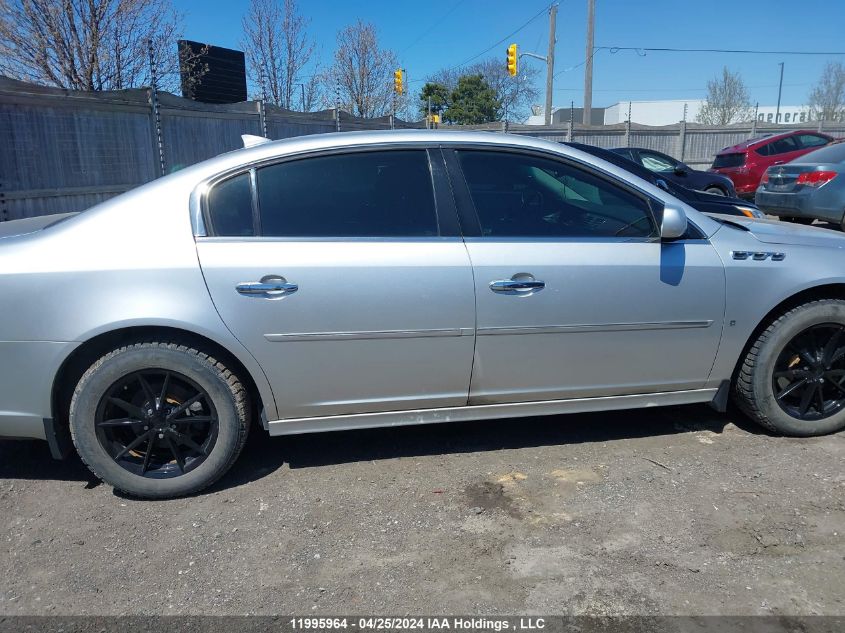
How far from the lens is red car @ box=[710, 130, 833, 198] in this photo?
51.6 ft

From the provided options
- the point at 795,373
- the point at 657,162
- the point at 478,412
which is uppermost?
the point at 657,162

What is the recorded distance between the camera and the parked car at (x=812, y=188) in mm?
9258

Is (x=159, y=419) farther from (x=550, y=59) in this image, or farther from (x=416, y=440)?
(x=550, y=59)

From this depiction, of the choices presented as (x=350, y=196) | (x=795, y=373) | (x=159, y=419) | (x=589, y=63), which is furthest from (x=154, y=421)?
(x=589, y=63)

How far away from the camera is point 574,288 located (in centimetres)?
324

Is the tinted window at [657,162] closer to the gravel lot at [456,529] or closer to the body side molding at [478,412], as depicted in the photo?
the gravel lot at [456,529]

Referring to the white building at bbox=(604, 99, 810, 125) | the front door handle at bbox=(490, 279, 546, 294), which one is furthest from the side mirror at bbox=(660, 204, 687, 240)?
the white building at bbox=(604, 99, 810, 125)

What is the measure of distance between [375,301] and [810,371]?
2456 millimetres

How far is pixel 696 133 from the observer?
26000 mm

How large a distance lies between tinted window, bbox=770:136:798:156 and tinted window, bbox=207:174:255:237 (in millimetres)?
16155

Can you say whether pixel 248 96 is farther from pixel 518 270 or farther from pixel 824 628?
pixel 824 628

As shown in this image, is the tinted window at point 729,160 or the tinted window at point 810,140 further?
the tinted window at point 810,140

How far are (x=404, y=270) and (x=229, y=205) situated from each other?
0.88m

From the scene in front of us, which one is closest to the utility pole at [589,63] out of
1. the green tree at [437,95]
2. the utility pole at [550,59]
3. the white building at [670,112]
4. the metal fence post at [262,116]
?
the utility pole at [550,59]
